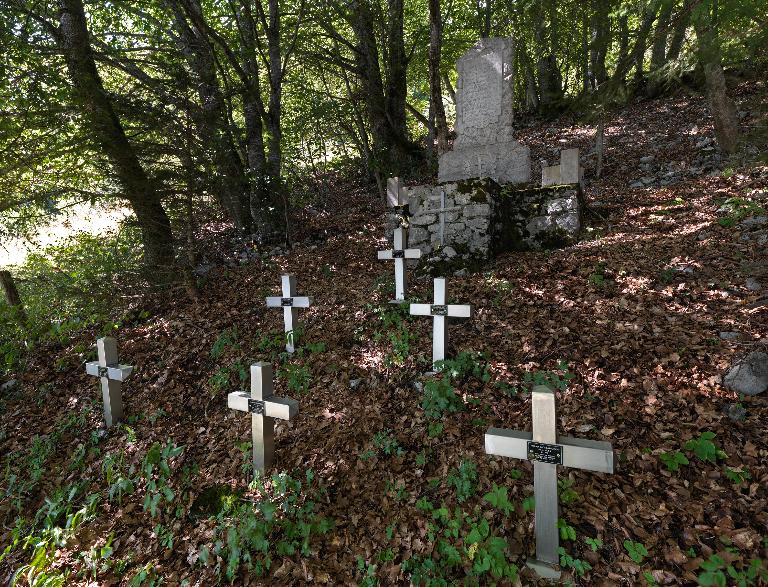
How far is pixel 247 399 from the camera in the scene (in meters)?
3.32

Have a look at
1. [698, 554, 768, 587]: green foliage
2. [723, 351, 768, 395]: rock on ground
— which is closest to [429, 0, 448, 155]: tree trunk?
[723, 351, 768, 395]: rock on ground

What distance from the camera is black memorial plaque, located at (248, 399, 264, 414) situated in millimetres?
3229

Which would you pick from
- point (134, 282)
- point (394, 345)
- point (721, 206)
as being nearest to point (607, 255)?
point (721, 206)

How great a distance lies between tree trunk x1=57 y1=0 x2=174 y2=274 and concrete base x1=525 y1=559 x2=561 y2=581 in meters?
6.08

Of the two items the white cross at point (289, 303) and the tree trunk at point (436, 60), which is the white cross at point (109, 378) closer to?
the white cross at point (289, 303)

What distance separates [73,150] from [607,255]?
7.47m

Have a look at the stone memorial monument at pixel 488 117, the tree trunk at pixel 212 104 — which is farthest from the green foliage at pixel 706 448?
the tree trunk at pixel 212 104

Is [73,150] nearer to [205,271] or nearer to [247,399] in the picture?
[205,271]

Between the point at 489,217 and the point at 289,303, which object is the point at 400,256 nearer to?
the point at 289,303

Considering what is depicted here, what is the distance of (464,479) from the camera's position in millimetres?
2775

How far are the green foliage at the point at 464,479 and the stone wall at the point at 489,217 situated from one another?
3986 mm

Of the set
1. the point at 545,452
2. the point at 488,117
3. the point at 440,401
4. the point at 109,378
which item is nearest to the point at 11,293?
the point at 109,378

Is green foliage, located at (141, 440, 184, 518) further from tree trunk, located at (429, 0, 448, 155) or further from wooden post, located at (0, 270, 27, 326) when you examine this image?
tree trunk, located at (429, 0, 448, 155)

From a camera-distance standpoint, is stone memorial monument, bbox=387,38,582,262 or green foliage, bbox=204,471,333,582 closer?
green foliage, bbox=204,471,333,582
